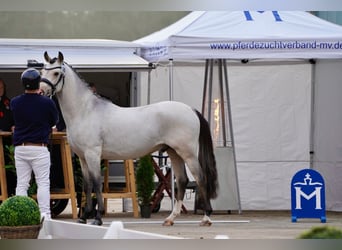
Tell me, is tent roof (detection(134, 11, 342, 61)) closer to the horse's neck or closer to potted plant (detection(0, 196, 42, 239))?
the horse's neck

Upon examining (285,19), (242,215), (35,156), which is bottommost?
(242,215)

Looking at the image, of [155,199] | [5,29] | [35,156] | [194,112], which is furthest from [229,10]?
[5,29]

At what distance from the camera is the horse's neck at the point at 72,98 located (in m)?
11.5

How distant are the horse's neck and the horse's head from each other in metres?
0.13

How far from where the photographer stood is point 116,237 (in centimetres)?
658

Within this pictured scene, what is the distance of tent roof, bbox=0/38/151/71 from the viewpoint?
12.6 metres

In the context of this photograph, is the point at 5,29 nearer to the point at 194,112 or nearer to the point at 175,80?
the point at 175,80

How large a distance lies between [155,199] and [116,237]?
6.87 m

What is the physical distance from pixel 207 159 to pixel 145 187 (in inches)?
53.9

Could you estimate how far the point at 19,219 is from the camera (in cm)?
834

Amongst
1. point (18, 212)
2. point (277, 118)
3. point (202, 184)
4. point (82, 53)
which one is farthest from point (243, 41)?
point (18, 212)

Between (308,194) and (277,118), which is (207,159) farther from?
(277,118)

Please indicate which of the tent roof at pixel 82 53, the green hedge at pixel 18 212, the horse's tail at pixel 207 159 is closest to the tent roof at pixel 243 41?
the tent roof at pixel 82 53

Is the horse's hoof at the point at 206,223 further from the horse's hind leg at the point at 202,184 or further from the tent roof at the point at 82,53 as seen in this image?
the tent roof at the point at 82,53
